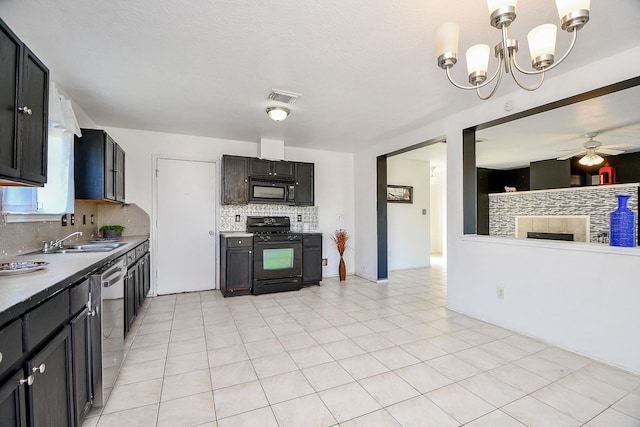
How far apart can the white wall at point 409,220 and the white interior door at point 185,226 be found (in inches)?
140

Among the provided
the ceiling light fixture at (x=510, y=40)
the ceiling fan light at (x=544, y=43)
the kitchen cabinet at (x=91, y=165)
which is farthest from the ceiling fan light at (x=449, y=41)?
the kitchen cabinet at (x=91, y=165)

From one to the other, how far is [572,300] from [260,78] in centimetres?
337

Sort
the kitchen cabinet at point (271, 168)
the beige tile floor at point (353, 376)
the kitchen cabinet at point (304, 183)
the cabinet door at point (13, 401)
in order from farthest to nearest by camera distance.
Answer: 1. the kitchen cabinet at point (304, 183)
2. the kitchen cabinet at point (271, 168)
3. the beige tile floor at point (353, 376)
4. the cabinet door at point (13, 401)

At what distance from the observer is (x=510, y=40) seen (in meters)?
1.50

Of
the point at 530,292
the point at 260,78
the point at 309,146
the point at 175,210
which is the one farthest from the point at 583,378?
the point at 175,210

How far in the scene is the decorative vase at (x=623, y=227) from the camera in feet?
7.38

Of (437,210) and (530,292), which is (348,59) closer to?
(530,292)

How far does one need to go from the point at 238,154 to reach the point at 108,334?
344 cm

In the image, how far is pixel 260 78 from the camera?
2613 mm

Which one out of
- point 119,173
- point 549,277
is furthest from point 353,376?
point 119,173

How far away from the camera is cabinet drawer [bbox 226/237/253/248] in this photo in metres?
4.16

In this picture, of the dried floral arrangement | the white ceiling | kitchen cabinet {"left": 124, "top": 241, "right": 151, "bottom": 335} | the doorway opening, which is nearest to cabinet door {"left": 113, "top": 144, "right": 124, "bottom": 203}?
the white ceiling

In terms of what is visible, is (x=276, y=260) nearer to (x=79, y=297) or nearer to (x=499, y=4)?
(x=79, y=297)

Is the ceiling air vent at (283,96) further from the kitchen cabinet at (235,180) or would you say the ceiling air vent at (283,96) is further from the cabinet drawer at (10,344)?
the cabinet drawer at (10,344)
